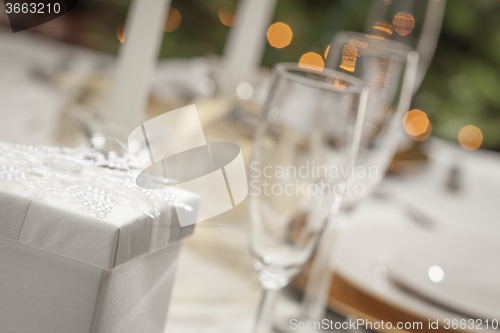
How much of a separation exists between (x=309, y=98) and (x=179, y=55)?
5.23 ft

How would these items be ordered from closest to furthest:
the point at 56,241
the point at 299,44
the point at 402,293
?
the point at 56,241 → the point at 402,293 → the point at 299,44

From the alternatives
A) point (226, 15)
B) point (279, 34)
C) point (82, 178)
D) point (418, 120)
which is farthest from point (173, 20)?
point (82, 178)

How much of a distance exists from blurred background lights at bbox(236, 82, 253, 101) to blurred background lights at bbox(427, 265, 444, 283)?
27 centimetres

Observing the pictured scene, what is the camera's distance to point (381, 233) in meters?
0.51

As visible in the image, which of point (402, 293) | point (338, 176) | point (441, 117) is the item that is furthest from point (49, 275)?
point (441, 117)

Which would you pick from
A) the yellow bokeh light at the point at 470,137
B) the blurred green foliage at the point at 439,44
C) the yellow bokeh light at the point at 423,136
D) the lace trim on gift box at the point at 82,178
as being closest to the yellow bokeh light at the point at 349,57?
the lace trim on gift box at the point at 82,178

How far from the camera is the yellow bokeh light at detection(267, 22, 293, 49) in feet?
5.62

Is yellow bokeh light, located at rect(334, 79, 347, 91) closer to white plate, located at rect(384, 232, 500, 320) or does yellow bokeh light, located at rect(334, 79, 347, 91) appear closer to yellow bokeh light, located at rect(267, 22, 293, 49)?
white plate, located at rect(384, 232, 500, 320)

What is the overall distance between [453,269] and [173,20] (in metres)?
1.48

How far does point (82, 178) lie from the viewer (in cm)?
20

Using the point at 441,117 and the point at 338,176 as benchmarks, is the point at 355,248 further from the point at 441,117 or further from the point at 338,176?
the point at 441,117

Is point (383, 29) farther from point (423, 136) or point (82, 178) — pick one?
point (423, 136)

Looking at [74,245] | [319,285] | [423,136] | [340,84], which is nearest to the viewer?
[74,245]

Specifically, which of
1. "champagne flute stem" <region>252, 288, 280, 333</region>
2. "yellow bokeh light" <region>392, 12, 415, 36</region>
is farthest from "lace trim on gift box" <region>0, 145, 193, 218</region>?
"yellow bokeh light" <region>392, 12, 415, 36</region>
